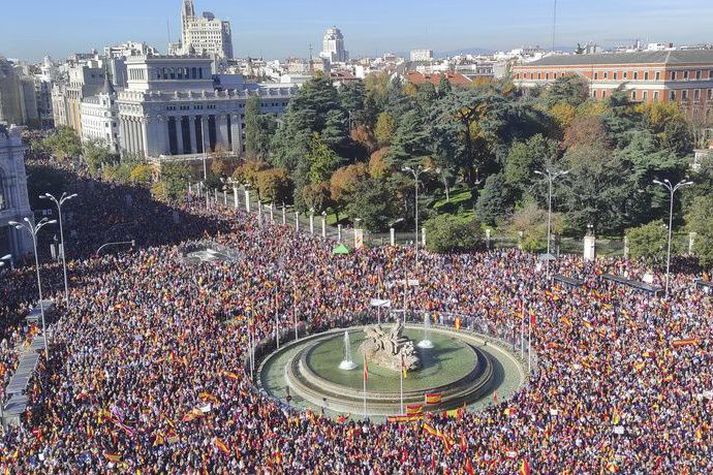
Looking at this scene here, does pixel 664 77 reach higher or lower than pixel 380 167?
higher

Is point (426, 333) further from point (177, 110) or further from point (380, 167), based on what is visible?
point (177, 110)

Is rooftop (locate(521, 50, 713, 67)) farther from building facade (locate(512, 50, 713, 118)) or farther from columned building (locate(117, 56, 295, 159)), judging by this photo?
columned building (locate(117, 56, 295, 159))

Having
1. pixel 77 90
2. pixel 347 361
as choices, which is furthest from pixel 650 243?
pixel 77 90

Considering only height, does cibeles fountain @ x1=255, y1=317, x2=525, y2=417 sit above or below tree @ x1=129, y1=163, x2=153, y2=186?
below

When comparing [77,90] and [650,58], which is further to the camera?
[77,90]

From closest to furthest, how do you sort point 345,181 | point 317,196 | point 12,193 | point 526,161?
point 12,193 → point 526,161 → point 345,181 → point 317,196

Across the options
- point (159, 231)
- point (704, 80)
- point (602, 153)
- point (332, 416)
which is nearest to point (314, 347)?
point (332, 416)

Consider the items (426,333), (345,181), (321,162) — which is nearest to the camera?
(426,333)

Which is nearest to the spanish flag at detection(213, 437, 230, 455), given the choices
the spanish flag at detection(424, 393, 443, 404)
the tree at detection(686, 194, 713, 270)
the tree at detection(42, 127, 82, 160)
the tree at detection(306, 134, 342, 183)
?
the spanish flag at detection(424, 393, 443, 404)

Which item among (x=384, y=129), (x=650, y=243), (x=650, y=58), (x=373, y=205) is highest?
(x=650, y=58)
